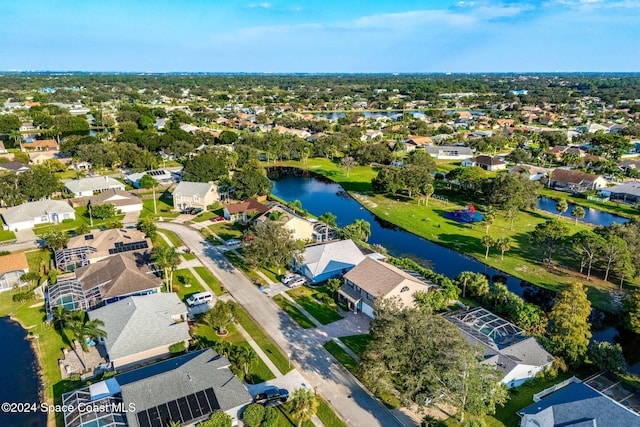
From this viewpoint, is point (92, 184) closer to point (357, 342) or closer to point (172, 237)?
point (172, 237)

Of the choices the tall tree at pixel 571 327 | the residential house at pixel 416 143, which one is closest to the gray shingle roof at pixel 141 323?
the tall tree at pixel 571 327

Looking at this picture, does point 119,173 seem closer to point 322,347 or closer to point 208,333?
point 208,333

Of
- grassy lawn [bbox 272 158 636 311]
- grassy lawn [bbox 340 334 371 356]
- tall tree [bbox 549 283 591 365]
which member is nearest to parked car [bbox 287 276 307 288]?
grassy lawn [bbox 340 334 371 356]

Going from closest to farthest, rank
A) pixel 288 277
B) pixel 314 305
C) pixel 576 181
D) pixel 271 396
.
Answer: pixel 271 396
pixel 314 305
pixel 288 277
pixel 576 181

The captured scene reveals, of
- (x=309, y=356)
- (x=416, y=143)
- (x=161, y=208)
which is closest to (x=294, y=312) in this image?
(x=309, y=356)

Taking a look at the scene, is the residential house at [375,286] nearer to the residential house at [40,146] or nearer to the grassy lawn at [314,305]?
the grassy lawn at [314,305]
